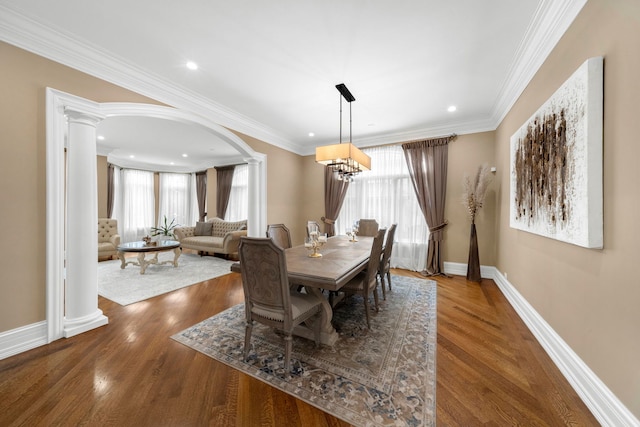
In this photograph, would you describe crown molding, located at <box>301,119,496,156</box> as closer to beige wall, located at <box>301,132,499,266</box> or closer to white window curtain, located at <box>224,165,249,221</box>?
beige wall, located at <box>301,132,499,266</box>

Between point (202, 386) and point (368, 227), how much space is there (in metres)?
3.58

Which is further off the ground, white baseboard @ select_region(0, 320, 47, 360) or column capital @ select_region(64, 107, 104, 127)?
column capital @ select_region(64, 107, 104, 127)

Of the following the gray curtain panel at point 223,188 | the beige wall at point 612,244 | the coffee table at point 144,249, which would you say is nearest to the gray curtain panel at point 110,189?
the gray curtain panel at point 223,188

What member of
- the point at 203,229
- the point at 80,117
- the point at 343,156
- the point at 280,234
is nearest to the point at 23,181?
the point at 80,117

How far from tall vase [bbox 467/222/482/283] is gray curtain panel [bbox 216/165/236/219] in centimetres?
668

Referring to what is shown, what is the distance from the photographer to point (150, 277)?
14.2 ft

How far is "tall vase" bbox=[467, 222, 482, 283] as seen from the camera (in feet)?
13.4

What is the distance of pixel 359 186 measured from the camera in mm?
5348

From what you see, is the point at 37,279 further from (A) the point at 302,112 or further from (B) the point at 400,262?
(B) the point at 400,262

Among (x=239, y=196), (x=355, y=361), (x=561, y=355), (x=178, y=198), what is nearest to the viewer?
(x=561, y=355)

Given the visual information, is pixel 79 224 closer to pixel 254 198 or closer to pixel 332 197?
pixel 254 198

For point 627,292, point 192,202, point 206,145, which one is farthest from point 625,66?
point 192,202

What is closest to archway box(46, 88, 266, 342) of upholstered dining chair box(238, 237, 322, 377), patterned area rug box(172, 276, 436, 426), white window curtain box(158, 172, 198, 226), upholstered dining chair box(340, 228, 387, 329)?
patterned area rug box(172, 276, 436, 426)

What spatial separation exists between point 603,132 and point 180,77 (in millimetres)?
3983
